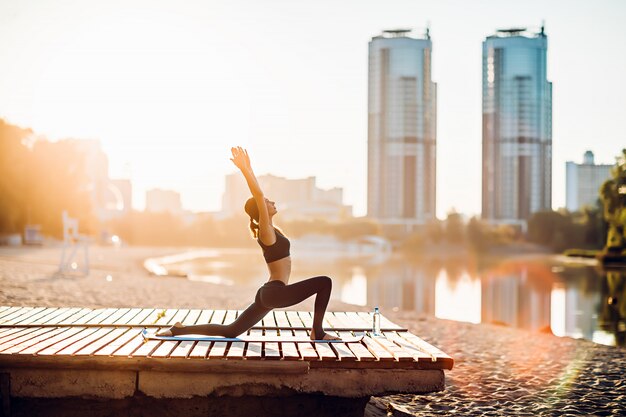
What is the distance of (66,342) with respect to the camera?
5473 mm

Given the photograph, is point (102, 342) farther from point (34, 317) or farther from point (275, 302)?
point (34, 317)

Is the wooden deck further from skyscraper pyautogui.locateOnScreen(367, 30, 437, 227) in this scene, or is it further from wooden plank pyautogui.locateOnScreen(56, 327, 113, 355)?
skyscraper pyautogui.locateOnScreen(367, 30, 437, 227)

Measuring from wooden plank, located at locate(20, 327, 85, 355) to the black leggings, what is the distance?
3.25 feet

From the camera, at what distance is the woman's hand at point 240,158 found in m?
5.58

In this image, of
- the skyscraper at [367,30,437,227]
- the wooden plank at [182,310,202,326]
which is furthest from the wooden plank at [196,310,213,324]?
the skyscraper at [367,30,437,227]

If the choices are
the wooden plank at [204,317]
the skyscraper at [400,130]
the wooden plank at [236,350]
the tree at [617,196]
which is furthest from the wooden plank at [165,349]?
the skyscraper at [400,130]

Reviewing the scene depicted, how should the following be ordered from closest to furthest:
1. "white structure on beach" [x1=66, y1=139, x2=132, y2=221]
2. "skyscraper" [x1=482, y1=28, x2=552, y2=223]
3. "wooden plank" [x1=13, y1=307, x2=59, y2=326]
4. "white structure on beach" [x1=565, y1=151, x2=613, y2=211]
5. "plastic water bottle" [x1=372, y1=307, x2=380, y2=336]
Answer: "plastic water bottle" [x1=372, y1=307, x2=380, y2=336], "wooden plank" [x1=13, y1=307, x2=59, y2=326], "white structure on beach" [x1=66, y1=139, x2=132, y2=221], "skyscraper" [x1=482, y1=28, x2=552, y2=223], "white structure on beach" [x1=565, y1=151, x2=613, y2=211]

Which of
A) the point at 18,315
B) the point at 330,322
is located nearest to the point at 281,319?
the point at 330,322

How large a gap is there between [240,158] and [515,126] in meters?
119

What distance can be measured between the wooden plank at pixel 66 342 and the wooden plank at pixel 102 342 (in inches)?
7.1

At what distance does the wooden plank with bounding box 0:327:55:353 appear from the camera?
5312mm

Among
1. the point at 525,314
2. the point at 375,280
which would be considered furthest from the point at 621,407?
the point at 375,280

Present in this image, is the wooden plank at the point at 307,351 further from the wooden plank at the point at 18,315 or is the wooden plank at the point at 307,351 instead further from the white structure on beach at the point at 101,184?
the white structure on beach at the point at 101,184

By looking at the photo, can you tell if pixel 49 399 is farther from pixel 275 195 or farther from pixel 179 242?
pixel 275 195
